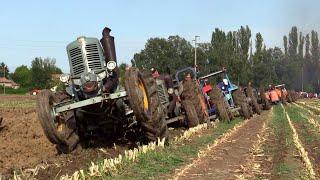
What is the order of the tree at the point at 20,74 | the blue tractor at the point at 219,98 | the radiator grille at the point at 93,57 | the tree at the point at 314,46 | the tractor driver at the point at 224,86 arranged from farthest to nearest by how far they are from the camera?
the tree at the point at 20,74 < the tree at the point at 314,46 < the tractor driver at the point at 224,86 < the blue tractor at the point at 219,98 < the radiator grille at the point at 93,57

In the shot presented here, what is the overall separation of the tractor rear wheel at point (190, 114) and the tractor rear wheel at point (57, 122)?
16.8ft

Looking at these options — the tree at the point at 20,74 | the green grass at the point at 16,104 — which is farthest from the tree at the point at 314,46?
the green grass at the point at 16,104

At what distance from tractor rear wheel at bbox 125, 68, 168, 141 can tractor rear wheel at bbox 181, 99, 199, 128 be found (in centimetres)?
471

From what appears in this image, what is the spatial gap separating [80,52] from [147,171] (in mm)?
3419

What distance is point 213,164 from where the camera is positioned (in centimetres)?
812

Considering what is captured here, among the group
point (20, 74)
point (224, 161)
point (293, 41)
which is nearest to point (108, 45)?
point (224, 161)

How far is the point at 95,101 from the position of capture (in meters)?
9.14

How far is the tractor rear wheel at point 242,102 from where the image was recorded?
1931 cm

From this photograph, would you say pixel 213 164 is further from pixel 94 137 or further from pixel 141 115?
pixel 94 137

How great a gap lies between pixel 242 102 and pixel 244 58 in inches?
2366

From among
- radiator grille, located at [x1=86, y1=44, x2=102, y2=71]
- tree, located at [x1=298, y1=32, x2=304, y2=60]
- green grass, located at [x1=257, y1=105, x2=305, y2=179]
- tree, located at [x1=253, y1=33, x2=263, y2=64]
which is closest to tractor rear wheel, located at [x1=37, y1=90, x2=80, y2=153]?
radiator grille, located at [x1=86, y1=44, x2=102, y2=71]

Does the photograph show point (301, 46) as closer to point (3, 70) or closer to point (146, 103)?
point (3, 70)

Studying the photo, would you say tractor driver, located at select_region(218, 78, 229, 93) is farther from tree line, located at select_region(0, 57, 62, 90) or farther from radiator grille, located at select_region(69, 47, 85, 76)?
tree line, located at select_region(0, 57, 62, 90)

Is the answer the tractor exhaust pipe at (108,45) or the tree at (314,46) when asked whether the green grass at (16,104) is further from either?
the tree at (314,46)
